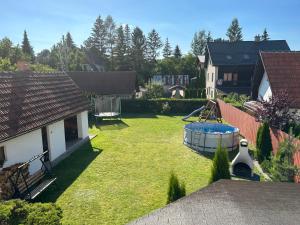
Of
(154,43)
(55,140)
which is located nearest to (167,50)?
(154,43)

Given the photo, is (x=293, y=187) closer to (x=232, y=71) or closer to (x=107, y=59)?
(x=232, y=71)

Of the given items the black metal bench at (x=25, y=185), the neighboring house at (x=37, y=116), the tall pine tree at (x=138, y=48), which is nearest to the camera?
the black metal bench at (x=25, y=185)

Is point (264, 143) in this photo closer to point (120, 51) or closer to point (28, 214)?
point (28, 214)

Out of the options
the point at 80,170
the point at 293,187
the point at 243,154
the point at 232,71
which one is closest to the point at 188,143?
the point at 243,154

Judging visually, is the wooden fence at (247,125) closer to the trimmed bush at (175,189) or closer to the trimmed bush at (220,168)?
the trimmed bush at (220,168)

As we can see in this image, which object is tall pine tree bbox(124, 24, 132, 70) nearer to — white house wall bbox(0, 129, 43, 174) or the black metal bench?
white house wall bbox(0, 129, 43, 174)

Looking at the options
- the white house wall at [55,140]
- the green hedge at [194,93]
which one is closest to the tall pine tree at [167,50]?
the green hedge at [194,93]

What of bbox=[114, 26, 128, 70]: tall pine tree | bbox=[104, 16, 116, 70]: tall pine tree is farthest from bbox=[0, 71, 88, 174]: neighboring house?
bbox=[104, 16, 116, 70]: tall pine tree
